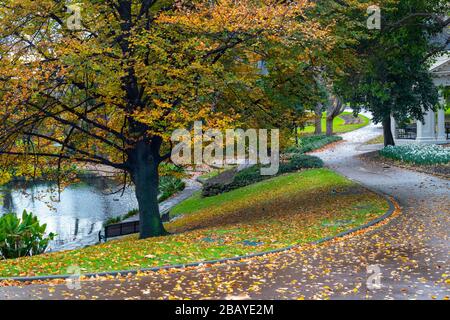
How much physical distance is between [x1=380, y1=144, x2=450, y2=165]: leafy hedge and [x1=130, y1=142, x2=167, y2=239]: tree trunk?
14.2m

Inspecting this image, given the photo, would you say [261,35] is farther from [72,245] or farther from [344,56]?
[72,245]

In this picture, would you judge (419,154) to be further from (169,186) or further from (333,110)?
(333,110)

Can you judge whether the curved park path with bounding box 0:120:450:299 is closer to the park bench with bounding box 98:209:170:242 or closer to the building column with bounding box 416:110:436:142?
the park bench with bounding box 98:209:170:242

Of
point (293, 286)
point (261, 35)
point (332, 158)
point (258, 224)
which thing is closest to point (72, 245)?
point (258, 224)


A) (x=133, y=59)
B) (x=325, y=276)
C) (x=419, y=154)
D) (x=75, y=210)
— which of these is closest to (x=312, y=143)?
(x=419, y=154)

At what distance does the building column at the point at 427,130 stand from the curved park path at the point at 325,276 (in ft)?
85.0

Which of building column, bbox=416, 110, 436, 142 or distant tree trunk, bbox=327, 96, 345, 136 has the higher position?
distant tree trunk, bbox=327, 96, 345, 136

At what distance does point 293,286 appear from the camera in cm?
925

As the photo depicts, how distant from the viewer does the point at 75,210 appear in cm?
3136

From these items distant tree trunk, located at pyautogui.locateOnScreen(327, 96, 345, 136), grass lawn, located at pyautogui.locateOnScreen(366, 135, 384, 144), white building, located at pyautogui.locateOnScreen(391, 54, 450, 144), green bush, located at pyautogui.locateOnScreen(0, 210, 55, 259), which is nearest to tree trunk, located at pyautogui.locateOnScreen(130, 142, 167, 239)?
green bush, located at pyautogui.locateOnScreen(0, 210, 55, 259)

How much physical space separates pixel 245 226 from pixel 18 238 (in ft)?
20.4

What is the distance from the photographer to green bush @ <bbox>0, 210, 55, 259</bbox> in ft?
51.6

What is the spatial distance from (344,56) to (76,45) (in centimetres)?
843

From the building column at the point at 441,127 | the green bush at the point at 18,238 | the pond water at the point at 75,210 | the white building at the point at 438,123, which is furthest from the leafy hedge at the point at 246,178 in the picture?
the building column at the point at 441,127
